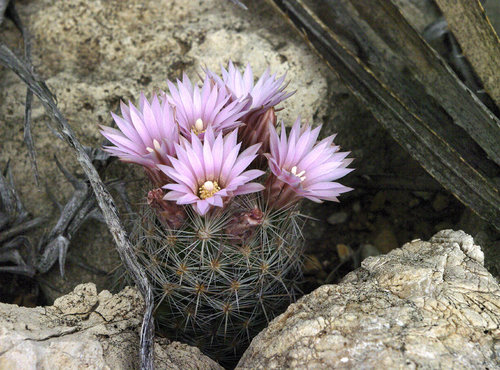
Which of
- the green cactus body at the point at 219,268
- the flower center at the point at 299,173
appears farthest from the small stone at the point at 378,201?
the flower center at the point at 299,173

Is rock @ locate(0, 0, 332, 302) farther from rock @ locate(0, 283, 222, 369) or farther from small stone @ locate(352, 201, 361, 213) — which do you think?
small stone @ locate(352, 201, 361, 213)

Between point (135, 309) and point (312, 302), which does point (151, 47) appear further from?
point (312, 302)

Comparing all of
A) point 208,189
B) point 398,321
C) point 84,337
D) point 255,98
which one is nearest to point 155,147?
point 208,189

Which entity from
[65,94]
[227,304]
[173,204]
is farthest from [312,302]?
[65,94]

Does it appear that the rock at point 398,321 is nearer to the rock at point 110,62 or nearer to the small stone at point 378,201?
the rock at point 110,62

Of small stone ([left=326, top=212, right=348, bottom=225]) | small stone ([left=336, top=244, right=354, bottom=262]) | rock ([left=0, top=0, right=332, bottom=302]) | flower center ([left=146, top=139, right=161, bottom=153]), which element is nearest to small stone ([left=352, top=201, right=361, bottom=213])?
small stone ([left=326, top=212, right=348, bottom=225])

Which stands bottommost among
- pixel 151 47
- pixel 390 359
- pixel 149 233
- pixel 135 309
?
pixel 135 309
